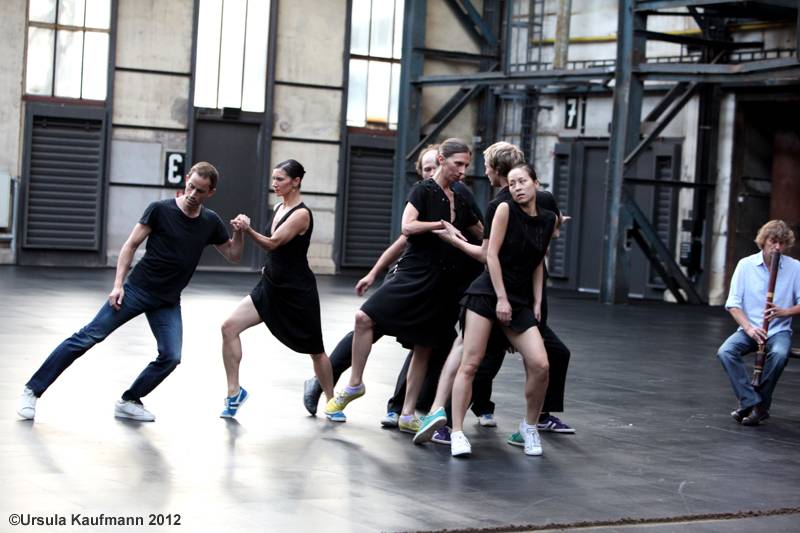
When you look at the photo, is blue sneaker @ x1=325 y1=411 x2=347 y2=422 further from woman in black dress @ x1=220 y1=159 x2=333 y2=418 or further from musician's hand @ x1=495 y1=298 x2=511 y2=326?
musician's hand @ x1=495 y1=298 x2=511 y2=326

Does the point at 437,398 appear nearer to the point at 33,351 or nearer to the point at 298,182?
the point at 298,182

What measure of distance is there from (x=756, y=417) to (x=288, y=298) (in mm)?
3535

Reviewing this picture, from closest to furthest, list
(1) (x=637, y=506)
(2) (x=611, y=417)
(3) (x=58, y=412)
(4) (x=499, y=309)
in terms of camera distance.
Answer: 1. (1) (x=637, y=506)
2. (4) (x=499, y=309)
3. (3) (x=58, y=412)
4. (2) (x=611, y=417)

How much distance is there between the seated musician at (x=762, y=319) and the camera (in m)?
10.4

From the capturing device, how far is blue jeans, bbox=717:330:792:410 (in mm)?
10414

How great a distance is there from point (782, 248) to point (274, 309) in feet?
12.3

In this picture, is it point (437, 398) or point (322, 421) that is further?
point (322, 421)

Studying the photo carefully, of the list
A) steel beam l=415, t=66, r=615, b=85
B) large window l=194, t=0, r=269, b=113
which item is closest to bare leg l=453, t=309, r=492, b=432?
steel beam l=415, t=66, r=615, b=85

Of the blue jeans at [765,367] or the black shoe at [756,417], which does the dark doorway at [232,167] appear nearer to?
the blue jeans at [765,367]

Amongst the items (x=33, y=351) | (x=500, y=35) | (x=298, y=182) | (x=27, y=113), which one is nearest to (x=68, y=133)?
(x=27, y=113)

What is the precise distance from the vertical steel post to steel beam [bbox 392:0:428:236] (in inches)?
230

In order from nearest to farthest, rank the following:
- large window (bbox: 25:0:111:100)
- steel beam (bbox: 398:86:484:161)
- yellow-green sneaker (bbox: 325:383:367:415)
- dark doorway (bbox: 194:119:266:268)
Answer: yellow-green sneaker (bbox: 325:383:367:415) → large window (bbox: 25:0:111:100) → dark doorway (bbox: 194:119:266:268) → steel beam (bbox: 398:86:484:161)

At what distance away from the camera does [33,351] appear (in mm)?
12164

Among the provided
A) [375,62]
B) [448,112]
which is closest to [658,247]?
[448,112]
